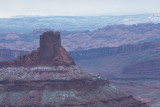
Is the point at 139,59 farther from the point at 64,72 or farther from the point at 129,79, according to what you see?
the point at 64,72

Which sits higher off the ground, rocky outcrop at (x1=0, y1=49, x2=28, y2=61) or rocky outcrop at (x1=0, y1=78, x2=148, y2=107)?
rocky outcrop at (x1=0, y1=78, x2=148, y2=107)

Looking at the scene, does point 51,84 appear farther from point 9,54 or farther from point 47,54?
point 9,54

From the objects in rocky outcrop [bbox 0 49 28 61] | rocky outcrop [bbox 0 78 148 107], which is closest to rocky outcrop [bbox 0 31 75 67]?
rocky outcrop [bbox 0 78 148 107]

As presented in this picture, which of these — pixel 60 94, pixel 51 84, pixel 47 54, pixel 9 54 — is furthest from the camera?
pixel 9 54

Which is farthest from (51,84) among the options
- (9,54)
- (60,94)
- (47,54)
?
(9,54)

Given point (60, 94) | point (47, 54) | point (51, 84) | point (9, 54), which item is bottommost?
point (9, 54)

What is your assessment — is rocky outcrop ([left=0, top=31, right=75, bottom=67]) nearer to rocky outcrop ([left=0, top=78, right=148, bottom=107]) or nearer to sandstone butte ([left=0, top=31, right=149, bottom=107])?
sandstone butte ([left=0, top=31, right=149, bottom=107])

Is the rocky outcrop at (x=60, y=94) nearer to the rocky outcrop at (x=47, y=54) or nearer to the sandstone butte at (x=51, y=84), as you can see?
the sandstone butte at (x=51, y=84)

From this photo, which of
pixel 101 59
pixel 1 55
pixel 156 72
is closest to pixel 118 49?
pixel 101 59

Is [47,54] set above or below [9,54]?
above
